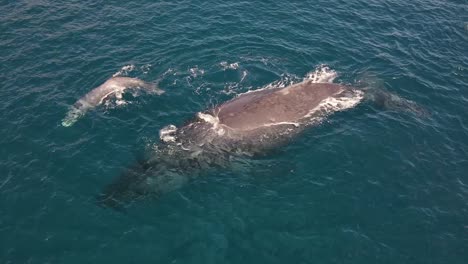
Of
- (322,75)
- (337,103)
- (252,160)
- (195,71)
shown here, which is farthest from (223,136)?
(322,75)

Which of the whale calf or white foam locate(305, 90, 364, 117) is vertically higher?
white foam locate(305, 90, 364, 117)

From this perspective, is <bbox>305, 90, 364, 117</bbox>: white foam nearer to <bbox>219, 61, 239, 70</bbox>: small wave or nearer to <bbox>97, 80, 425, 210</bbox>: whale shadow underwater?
<bbox>97, 80, 425, 210</bbox>: whale shadow underwater

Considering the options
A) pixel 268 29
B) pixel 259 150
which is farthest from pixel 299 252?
pixel 268 29

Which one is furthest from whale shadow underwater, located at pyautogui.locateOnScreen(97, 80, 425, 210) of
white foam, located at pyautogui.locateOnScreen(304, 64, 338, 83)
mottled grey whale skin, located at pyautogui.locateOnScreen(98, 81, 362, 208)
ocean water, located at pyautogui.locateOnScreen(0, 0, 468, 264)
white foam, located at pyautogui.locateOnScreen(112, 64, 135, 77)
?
white foam, located at pyautogui.locateOnScreen(112, 64, 135, 77)

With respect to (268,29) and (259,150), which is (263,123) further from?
(268,29)

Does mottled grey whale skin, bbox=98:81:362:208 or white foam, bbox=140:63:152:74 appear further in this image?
white foam, bbox=140:63:152:74

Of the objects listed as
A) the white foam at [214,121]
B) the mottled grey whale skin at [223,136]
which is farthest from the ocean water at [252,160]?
the white foam at [214,121]

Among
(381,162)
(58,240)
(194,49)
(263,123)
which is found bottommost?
(58,240)
